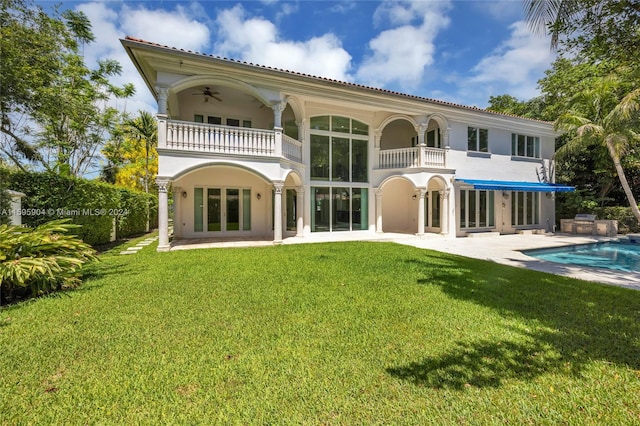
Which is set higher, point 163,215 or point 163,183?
point 163,183

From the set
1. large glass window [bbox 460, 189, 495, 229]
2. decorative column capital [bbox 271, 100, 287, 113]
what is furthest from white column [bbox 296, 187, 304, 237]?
large glass window [bbox 460, 189, 495, 229]

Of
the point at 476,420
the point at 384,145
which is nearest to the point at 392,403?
the point at 476,420

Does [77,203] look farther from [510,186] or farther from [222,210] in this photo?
Result: [510,186]

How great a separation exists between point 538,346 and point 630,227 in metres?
25.5

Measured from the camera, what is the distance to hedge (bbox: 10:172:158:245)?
1114cm

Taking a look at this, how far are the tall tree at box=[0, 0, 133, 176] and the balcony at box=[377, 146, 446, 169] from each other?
56.9ft

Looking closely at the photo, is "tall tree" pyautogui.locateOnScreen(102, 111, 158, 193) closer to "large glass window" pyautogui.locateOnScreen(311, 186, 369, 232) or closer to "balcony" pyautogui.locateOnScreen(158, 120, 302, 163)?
"balcony" pyautogui.locateOnScreen(158, 120, 302, 163)

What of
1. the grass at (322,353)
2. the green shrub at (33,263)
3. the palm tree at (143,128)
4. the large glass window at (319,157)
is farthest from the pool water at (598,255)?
the palm tree at (143,128)

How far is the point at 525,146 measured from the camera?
2278cm

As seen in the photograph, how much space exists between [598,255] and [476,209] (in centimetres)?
718

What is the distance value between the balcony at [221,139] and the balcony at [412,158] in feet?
24.6

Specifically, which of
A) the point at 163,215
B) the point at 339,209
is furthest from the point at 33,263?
the point at 339,209

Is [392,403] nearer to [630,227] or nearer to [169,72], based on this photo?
[169,72]

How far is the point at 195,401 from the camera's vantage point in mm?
3232
